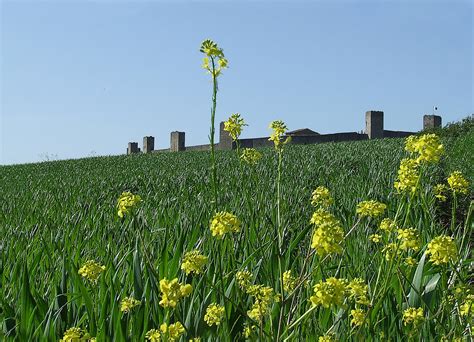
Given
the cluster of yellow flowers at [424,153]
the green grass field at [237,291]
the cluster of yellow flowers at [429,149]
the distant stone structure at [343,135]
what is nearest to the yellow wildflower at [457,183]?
the green grass field at [237,291]

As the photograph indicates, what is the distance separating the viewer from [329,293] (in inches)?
63.6

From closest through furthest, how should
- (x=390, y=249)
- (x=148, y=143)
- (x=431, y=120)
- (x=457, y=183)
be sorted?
(x=390, y=249), (x=457, y=183), (x=431, y=120), (x=148, y=143)

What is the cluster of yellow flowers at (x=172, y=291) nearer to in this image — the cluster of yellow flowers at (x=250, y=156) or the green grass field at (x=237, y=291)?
the green grass field at (x=237, y=291)

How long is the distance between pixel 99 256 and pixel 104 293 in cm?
120

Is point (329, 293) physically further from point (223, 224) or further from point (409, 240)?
point (409, 240)

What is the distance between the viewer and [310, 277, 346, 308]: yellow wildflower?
160 centimetres

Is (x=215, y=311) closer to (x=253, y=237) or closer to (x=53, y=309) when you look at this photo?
(x=53, y=309)

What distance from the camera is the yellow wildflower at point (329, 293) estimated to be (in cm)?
160

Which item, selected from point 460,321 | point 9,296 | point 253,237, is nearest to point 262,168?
point 253,237

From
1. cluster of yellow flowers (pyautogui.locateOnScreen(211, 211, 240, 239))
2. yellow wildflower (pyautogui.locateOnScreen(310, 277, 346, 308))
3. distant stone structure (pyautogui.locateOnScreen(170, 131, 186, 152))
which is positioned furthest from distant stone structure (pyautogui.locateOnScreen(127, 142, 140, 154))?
yellow wildflower (pyautogui.locateOnScreen(310, 277, 346, 308))

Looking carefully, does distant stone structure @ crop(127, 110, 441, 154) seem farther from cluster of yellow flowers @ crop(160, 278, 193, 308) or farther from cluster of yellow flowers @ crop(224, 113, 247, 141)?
cluster of yellow flowers @ crop(160, 278, 193, 308)

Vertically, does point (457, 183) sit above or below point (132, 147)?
below

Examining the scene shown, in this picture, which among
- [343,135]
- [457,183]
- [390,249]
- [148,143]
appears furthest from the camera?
[148,143]

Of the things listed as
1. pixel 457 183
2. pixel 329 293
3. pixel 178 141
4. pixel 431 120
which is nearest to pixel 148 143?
pixel 178 141
